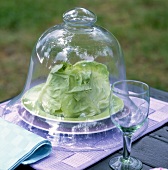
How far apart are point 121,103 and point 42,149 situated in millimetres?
248

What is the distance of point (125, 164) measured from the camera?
1.40 metres

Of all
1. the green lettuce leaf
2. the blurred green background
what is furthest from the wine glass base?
the blurred green background

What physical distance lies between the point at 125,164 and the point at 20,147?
0.28m

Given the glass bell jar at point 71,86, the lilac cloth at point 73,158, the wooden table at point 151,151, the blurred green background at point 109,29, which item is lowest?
the blurred green background at point 109,29

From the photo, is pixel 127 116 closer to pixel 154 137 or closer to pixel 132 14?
pixel 154 137

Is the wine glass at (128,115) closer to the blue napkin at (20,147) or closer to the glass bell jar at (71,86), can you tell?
the glass bell jar at (71,86)

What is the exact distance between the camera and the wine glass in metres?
1.35

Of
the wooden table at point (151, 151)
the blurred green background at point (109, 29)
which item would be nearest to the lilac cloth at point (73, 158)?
the wooden table at point (151, 151)

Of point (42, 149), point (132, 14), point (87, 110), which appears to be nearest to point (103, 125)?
point (87, 110)

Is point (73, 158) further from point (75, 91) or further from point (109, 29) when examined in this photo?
point (109, 29)

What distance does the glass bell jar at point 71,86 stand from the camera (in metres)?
1.49

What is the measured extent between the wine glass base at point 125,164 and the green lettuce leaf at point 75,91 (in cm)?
17

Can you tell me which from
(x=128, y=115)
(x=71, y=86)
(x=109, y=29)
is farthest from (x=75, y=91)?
(x=109, y=29)

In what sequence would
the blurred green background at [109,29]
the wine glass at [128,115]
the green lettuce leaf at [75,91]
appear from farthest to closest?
the blurred green background at [109,29] → the green lettuce leaf at [75,91] → the wine glass at [128,115]
